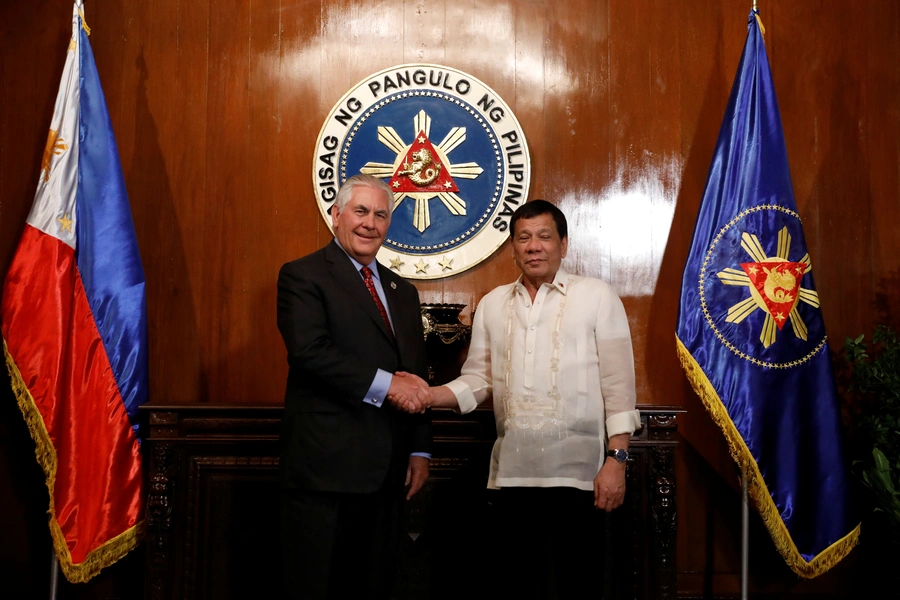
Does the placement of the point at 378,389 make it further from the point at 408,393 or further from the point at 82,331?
the point at 82,331

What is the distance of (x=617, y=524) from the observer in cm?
268

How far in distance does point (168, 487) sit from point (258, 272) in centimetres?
104

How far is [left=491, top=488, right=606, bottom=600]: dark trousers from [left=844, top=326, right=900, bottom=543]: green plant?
4.68 ft

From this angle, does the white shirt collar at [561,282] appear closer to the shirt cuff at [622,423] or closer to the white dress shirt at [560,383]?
the white dress shirt at [560,383]

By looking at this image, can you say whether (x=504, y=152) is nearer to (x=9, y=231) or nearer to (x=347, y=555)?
(x=347, y=555)

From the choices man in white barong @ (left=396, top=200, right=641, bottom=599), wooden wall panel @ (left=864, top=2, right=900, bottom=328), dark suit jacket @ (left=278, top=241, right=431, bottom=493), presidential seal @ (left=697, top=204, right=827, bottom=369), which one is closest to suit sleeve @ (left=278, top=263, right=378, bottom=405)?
dark suit jacket @ (left=278, top=241, right=431, bottom=493)

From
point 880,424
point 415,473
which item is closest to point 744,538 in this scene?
point 880,424

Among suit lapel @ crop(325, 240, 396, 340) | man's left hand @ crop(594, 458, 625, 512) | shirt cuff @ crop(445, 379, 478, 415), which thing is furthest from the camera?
shirt cuff @ crop(445, 379, 478, 415)

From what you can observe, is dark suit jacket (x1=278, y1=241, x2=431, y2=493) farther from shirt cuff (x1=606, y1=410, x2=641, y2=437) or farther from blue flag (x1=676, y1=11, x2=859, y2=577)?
blue flag (x1=676, y1=11, x2=859, y2=577)

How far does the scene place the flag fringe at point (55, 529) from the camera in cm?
271

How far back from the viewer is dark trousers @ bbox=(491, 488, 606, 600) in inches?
77.2

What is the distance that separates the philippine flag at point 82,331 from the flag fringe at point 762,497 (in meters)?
2.09

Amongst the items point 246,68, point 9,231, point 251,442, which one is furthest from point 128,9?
point 251,442

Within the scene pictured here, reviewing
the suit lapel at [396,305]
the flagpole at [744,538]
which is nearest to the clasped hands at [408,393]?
the suit lapel at [396,305]
